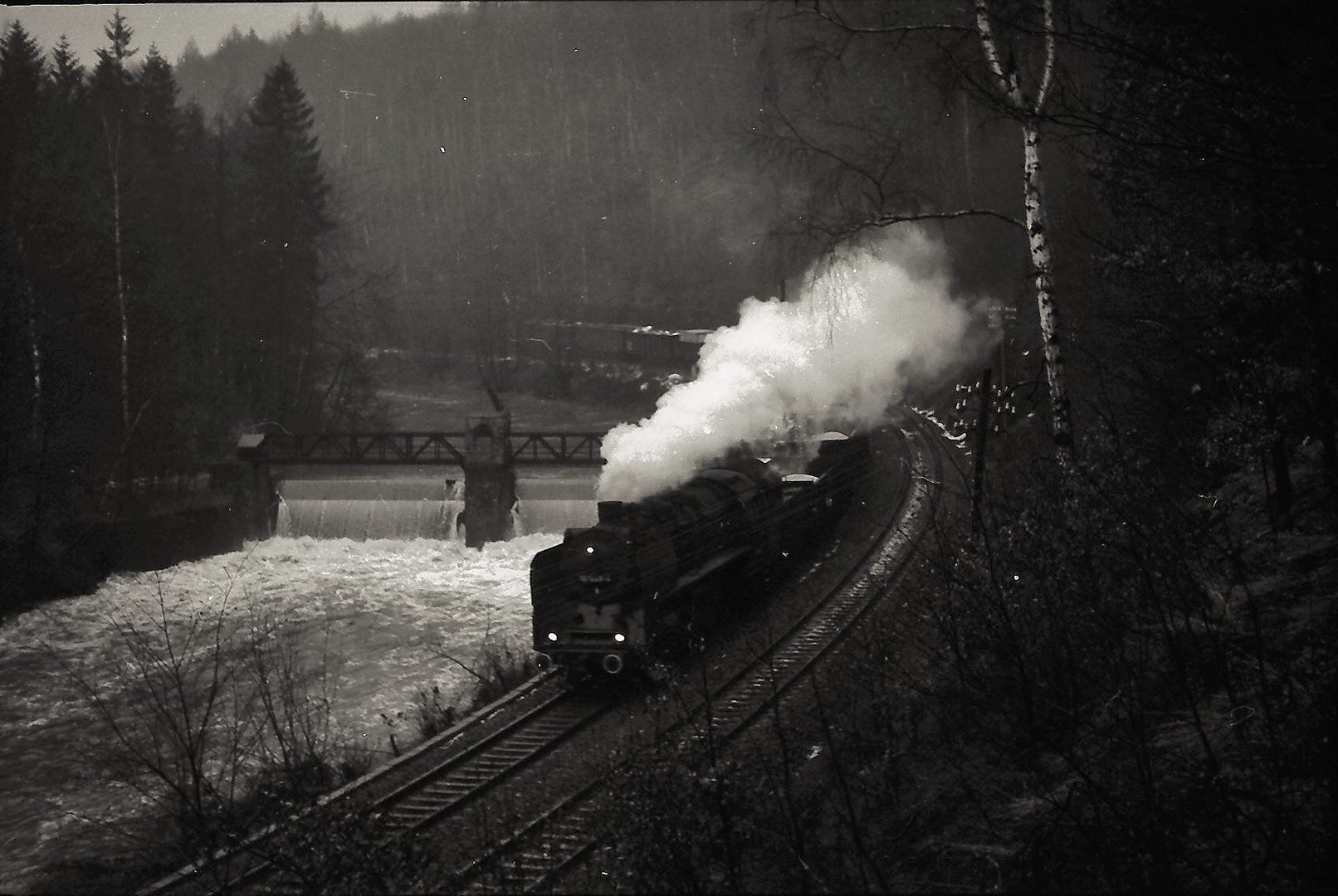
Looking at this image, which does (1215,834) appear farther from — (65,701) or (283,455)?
(283,455)

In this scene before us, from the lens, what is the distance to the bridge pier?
30.0 metres

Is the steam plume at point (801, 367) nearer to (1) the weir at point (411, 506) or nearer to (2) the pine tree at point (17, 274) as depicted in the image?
(1) the weir at point (411, 506)

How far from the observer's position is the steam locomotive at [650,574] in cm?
1472

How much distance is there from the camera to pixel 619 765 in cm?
872

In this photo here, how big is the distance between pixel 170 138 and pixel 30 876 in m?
36.9

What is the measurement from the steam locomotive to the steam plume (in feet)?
5.39

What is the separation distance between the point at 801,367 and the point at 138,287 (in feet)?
69.9

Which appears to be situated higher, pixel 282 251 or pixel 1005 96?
pixel 282 251

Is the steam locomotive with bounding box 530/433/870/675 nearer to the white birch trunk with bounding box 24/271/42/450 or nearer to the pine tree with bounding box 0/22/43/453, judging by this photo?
the white birch trunk with bounding box 24/271/42/450

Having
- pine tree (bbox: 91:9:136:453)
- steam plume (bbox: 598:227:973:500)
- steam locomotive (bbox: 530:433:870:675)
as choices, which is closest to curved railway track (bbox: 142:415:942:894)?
steam locomotive (bbox: 530:433:870:675)

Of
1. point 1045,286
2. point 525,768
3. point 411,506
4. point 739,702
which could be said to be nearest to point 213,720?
point 525,768

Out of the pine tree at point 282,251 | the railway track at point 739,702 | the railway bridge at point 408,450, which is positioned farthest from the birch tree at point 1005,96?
the pine tree at point 282,251

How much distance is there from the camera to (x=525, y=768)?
13.0 m

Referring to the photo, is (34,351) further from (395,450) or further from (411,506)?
(411,506)
